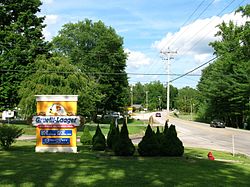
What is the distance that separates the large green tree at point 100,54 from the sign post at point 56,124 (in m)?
46.0

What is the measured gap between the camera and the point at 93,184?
775 centimetres

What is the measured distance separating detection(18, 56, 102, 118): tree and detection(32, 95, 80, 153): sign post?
20.1m

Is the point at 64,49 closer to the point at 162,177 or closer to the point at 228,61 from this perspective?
the point at 228,61

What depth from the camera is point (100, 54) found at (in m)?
67.1

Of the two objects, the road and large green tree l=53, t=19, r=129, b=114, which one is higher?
large green tree l=53, t=19, r=129, b=114

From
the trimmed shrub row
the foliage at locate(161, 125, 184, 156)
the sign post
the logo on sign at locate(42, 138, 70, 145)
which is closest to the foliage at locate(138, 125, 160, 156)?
the trimmed shrub row

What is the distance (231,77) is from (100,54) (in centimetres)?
2286

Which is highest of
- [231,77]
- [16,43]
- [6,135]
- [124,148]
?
[16,43]

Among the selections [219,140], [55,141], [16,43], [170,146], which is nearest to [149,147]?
[170,146]

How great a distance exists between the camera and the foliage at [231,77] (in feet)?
179

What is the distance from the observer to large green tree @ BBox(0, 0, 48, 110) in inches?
1630

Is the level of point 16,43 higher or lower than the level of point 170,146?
higher

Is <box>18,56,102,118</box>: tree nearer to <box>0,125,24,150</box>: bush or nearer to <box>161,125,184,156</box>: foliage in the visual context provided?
<box>0,125,24,150</box>: bush

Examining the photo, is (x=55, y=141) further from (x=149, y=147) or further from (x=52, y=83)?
(x=52, y=83)
